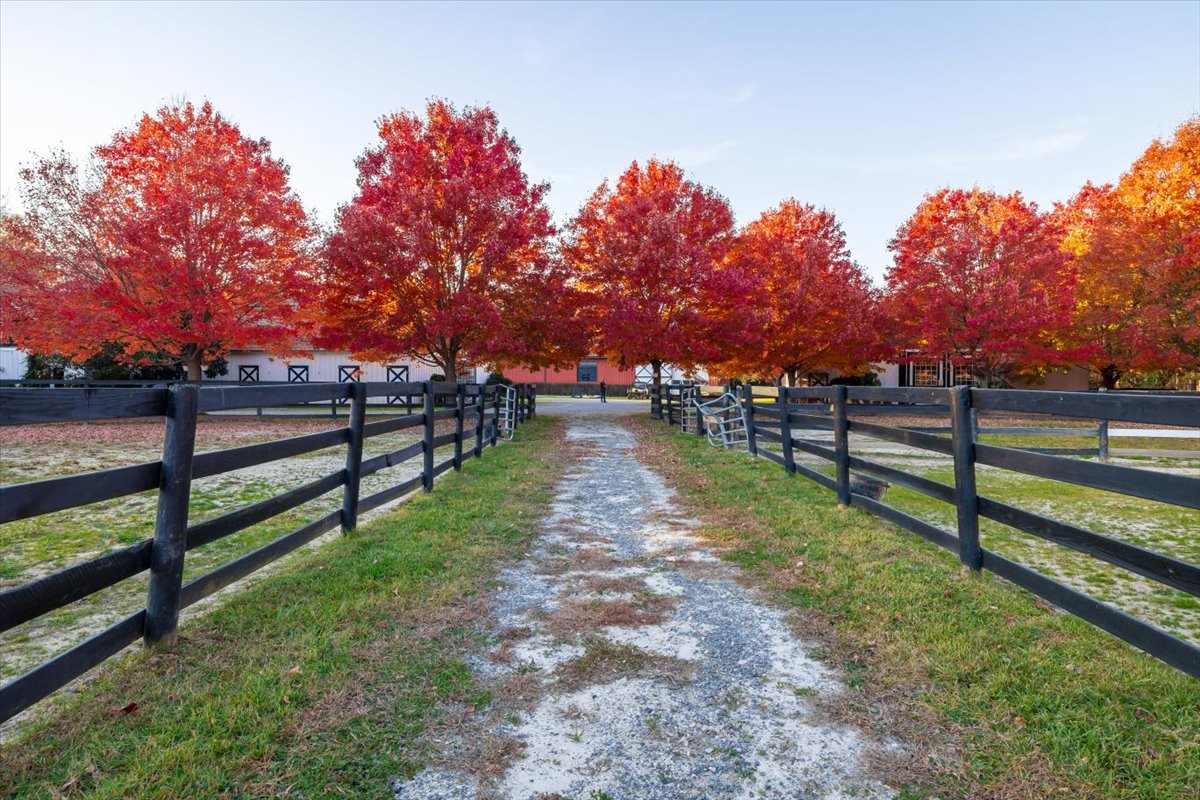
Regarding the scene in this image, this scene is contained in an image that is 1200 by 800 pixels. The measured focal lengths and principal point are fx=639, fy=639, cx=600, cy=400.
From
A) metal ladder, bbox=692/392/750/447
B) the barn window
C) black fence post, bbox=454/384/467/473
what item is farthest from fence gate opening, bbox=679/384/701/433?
the barn window

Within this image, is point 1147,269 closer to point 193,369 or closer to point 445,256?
point 445,256

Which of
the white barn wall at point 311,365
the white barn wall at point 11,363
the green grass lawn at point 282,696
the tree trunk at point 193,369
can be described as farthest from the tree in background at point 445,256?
the white barn wall at point 11,363

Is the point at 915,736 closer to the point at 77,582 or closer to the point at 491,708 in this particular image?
the point at 491,708

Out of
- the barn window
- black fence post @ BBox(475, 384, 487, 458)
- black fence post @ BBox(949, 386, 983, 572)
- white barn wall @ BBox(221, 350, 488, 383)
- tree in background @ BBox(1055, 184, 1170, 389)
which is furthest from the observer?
the barn window

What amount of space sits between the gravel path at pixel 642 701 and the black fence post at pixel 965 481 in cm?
160

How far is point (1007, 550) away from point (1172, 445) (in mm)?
13849

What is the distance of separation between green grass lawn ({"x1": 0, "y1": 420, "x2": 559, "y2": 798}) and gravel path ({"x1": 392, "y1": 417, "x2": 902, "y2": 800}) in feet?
0.78

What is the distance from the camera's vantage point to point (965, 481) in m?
4.53

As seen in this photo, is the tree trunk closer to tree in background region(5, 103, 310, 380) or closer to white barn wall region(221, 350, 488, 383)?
tree in background region(5, 103, 310, 380)

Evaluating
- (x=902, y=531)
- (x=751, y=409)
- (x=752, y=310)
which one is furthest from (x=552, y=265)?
(x=902, y=531)

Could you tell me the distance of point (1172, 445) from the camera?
15.2 meters

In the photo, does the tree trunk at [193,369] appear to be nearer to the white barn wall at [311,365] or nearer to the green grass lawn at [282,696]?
the white barn wall at [311,365]

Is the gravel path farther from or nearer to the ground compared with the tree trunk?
nearer to the ground

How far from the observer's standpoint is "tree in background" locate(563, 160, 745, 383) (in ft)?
65.4
